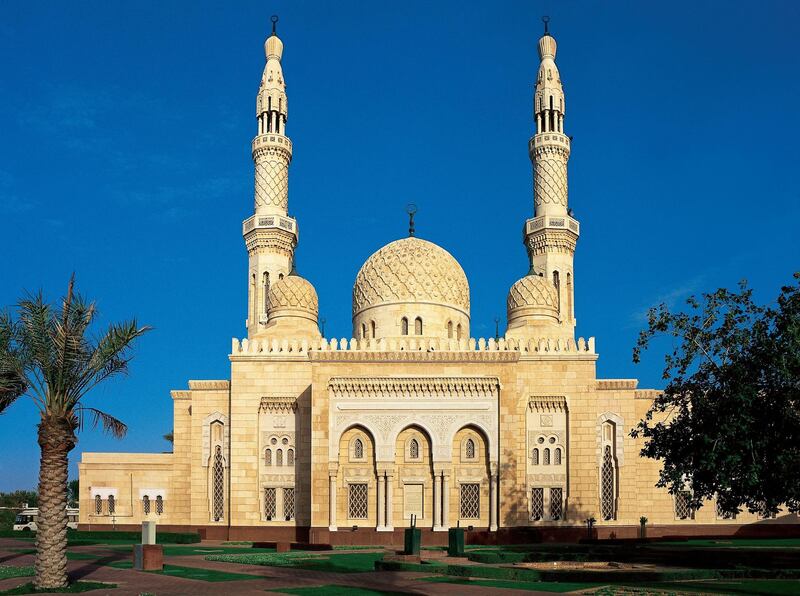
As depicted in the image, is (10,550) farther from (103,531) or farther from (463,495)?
(463,495)

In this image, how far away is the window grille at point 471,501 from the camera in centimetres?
3578

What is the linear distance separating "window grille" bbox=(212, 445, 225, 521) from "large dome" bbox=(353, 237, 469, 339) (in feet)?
26.2

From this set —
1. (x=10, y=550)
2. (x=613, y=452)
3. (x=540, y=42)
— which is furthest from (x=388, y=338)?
(x=540, y=42)

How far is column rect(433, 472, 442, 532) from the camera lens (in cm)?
3525

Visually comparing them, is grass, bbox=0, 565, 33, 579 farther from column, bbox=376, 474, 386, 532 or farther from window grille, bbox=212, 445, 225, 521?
window grille, bbox=212, 445, 225, 521

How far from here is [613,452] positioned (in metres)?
38.6

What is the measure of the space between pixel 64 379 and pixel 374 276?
80.2ft

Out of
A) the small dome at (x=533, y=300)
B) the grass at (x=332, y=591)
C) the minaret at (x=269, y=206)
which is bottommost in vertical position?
the grass at (x=332, y=591)

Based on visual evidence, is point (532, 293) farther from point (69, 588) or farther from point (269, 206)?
point (69, 588)

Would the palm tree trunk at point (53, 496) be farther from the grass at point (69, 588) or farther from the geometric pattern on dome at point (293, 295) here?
the geometric pattern on dome at point (293, 295)

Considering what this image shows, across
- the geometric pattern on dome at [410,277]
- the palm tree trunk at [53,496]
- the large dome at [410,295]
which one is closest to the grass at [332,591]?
the palm tree trunk at [53,496]

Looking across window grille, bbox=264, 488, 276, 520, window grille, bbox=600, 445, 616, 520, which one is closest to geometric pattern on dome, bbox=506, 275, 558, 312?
window grille, bbox=600, 445, 616, 520

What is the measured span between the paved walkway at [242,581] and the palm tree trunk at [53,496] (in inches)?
38.9

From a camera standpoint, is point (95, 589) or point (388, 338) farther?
point (388, 338)
